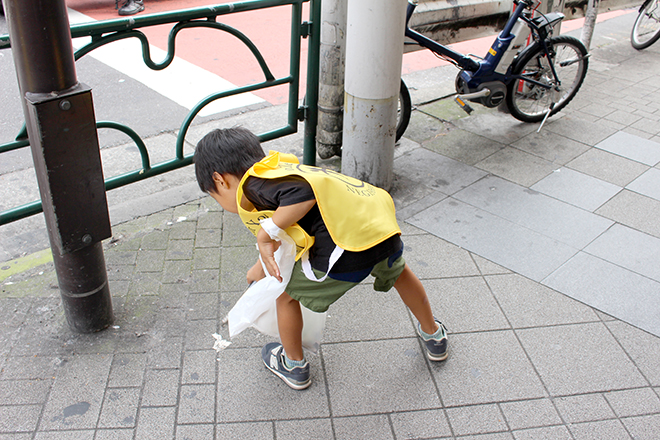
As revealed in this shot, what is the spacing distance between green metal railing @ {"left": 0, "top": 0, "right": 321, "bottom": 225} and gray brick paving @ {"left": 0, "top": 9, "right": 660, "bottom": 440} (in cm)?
39

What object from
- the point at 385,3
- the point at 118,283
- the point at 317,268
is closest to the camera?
the point at 317,268

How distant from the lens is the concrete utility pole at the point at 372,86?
3.38 metres

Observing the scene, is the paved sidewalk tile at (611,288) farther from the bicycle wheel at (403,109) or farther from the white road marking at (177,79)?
the white road marking at (177,79)

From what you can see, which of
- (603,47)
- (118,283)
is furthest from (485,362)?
(603,47)

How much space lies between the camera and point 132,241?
3465 mm

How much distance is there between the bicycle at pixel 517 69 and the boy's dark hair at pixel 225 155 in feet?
8.57

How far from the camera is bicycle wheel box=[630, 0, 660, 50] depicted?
7.78m

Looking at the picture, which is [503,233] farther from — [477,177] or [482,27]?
[482,27]

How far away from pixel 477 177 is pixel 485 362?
198 centimetres

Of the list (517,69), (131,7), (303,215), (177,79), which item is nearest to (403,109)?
(517,69)

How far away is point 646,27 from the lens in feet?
26.3

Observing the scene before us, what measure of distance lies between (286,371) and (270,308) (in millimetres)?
323

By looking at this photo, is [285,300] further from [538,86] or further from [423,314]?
[538,86]

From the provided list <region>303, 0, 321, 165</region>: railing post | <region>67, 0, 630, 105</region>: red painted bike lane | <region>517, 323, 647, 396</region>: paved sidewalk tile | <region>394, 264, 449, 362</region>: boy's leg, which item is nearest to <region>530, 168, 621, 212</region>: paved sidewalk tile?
<region>517, 323, 647, 396</region>: paved sidewalk tile
